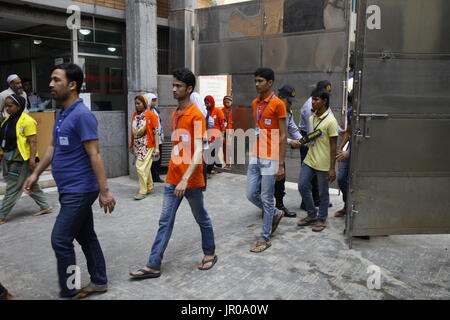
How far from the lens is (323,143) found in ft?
17.4

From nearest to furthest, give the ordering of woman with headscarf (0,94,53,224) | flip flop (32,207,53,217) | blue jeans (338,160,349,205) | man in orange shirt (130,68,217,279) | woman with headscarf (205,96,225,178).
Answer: man in orange shirt (130,68,217,279) → woman with headscarf (0,94,53,224) → blue jeans (338,160,349,205) → flip flop (32,207,53,217) → woman with headscarf (205,96,225,178)

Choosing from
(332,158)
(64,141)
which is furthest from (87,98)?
(64,141)

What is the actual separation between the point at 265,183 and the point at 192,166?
3.87 ft

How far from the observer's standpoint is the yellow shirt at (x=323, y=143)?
5211 mm

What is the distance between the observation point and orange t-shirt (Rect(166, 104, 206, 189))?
3844 mm

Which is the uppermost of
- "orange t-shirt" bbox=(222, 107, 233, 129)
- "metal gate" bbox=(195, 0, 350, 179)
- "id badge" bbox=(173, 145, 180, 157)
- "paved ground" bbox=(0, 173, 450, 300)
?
"metal gate" bbox=(195, 0, 350, 179)

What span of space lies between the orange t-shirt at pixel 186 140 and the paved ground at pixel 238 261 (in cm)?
96

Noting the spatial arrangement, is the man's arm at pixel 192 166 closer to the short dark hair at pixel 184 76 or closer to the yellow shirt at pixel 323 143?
the short dark hair at pixel 184 76

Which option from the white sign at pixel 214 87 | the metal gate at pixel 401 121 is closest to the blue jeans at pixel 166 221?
the metal gate at pixel 401 121

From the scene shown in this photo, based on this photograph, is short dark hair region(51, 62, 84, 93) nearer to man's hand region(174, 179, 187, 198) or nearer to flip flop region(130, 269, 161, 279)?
man's hand region(174, 179, 187, 198)

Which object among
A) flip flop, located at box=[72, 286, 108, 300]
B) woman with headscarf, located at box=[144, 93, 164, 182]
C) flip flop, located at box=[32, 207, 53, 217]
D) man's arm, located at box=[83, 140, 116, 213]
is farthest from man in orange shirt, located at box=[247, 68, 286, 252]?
flip flop, located at box=[32, 207, 53, 217]

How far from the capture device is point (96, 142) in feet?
10.8

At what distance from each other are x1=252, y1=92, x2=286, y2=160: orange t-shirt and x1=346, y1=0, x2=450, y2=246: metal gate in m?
0.84
